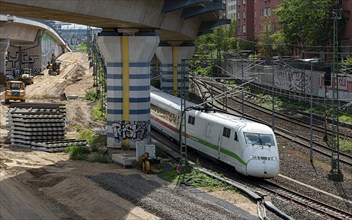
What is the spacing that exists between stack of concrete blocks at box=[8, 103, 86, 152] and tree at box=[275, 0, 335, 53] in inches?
1498

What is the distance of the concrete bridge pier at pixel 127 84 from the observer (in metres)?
37.6

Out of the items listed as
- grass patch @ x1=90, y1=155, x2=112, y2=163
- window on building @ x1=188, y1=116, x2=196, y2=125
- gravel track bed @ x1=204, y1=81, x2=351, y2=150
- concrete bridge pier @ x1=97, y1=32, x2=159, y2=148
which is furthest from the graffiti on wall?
grass patch @ x1=90, y1=155, x2=112, y2=163

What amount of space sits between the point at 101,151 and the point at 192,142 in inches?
217

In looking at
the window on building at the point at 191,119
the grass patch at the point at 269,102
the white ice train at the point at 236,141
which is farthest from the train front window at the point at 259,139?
the grass patch at the point at 269,102

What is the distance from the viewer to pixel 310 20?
234ft

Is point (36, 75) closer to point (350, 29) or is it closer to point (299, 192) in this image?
point (350, 29)

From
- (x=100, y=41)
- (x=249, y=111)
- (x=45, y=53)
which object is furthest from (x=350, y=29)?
(x=45, y=53)

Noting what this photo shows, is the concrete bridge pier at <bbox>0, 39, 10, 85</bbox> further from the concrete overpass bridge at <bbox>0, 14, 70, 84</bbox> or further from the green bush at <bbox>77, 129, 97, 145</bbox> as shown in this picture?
the green bush at <bbox>77, 129, 97, 145</bbox>

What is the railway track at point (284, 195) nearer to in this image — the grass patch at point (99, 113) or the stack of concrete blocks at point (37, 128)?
the stack of concrete blocks at point (37, 128)

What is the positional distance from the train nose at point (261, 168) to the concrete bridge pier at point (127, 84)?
9715 mm

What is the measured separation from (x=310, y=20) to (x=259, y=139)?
144ft

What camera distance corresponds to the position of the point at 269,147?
30406 mm

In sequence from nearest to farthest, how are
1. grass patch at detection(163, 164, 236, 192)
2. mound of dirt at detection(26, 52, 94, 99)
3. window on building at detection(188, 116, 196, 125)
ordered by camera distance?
grass patch at detection(163, 164, 236, 192) → window on building at detection(188, 116, 196, 125) → mound of dirt at detection(26, 52, 94, 99)

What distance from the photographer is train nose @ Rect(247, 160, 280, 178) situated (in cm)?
2962
